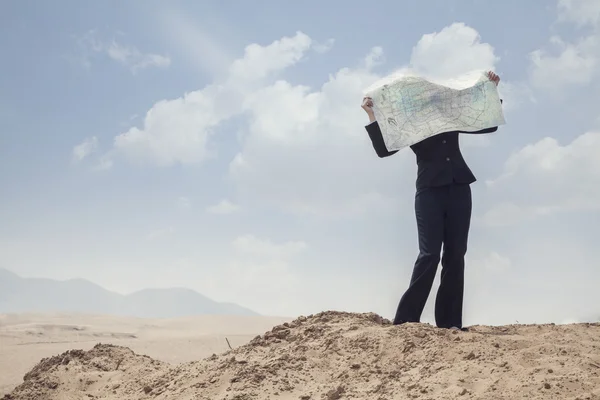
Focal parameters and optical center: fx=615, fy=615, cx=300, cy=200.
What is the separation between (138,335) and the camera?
609 inches

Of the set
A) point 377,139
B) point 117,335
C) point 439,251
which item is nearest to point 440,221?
point 439,251

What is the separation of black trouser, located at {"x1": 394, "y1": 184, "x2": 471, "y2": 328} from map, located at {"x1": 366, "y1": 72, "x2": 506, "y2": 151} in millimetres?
525

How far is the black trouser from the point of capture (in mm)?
5172

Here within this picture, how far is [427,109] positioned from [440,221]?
40.4 inches

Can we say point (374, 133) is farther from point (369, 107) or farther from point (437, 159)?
point (437, 159)

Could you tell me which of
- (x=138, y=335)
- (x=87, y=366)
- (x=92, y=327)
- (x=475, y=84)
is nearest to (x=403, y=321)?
(x=475, y=84)

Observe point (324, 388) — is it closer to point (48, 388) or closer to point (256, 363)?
point (256, 363)

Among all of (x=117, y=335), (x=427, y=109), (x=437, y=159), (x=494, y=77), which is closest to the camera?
(x=437, y=159)

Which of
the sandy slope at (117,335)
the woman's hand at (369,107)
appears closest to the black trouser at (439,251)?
the woman's hand at (369,107)

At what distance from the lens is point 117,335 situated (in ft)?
51.4

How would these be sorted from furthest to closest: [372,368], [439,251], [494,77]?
1. [494,77]
2. [439,251]
3. [372,368]

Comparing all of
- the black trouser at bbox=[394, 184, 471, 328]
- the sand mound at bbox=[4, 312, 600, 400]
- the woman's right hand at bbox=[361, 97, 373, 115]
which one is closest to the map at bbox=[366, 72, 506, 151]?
the woman's right hand at bbox=[361, 97, 373, 115]

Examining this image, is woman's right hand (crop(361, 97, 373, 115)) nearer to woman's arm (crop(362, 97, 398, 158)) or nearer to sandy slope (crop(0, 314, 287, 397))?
woman's arm (crop(362, 97, 398, 158))

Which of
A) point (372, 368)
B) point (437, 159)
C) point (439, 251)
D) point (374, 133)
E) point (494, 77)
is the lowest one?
point (372, 368)
